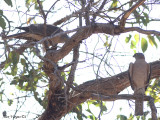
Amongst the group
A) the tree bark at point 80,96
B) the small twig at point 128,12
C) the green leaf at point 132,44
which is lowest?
the tree bark at point 80,96

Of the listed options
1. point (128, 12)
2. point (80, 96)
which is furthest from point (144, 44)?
point (80, 96)

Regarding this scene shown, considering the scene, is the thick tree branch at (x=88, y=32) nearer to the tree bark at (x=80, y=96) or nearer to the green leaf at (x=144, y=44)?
the green leaf at (x=144, y=44)

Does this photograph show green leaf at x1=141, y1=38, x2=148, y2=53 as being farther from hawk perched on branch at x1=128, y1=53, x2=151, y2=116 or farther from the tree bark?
hawk perched on branch at x1=128, y1=53, x2=151, y2=116

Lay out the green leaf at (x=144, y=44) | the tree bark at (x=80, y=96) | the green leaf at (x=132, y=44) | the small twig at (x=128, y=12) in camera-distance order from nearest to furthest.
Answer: the small twig at (x=128, y=12), the green leaf at (x=144, y=44), the tree bark at (x=80, y=96), the green leaf at (x=132, y=44)

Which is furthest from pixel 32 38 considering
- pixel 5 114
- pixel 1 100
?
pixel 5 114

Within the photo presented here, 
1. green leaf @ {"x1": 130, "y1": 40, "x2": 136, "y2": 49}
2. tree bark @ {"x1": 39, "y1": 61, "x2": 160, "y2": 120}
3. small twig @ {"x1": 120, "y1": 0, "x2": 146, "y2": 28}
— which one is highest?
small twig @ {"x1": 120, "y1": 0, "x2": 146, "y2": 28}

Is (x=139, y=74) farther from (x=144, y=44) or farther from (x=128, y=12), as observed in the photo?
(x=128, y=12)

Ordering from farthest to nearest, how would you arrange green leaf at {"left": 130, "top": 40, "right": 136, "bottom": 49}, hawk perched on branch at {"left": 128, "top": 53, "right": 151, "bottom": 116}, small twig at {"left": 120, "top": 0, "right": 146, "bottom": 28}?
hawk perched on branch at {"left": 128, "top": 53, "right": 151, "bottom": 116} → green leaf at {"left": 130, "top": 40, "right": 136, "bottom": 49} → small twig at {"left": 120, "top": 0, "right": 146, "bottom": 28}

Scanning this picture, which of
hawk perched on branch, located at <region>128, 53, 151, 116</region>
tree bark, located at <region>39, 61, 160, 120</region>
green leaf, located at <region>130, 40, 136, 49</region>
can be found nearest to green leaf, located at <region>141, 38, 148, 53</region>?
green leaf, located at <region>130, 40, 136, 49</region>

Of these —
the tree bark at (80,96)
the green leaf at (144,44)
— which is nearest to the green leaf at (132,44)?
the green leaf at (144,44)

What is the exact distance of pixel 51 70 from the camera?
13.0 ft

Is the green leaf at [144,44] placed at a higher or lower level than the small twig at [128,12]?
lower

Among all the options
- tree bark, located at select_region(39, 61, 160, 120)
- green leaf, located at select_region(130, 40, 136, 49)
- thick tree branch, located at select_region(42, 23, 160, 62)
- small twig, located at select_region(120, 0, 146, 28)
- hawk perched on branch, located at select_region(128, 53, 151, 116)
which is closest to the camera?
small twig, located at select_region(120, 0, 146, 28)

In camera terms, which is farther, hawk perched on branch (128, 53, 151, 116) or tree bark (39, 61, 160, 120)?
hawk perched on branch (128, 53, 151, 116)
